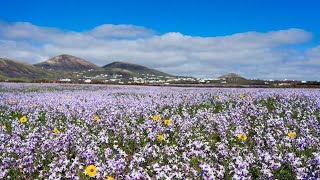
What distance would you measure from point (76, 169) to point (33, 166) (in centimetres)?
120

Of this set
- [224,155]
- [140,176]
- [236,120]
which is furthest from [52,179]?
[236,120]

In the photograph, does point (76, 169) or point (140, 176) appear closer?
point (140, 176)

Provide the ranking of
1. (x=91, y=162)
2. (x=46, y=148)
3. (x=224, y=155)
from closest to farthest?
1. (x=91, y=162)
2. (x=224, y=155)
3. (x=46, y=148)

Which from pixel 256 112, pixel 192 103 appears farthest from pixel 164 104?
pixel 256 112

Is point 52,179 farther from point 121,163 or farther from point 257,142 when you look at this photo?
point 257,142

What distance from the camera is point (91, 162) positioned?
5.91m

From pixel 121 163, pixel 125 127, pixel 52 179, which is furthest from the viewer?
pixel 125 127

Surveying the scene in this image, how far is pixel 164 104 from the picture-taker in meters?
15.8

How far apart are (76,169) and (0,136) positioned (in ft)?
10.9

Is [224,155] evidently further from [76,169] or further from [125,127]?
[125,127]

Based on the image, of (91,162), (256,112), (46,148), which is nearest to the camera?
(91,162)

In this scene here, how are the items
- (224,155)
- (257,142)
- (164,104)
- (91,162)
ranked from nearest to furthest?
A: (91,162) < (224,155) < (257,142) < (164,104)

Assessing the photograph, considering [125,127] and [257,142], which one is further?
[125,127]

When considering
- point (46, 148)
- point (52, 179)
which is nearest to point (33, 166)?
point (46, 148)
